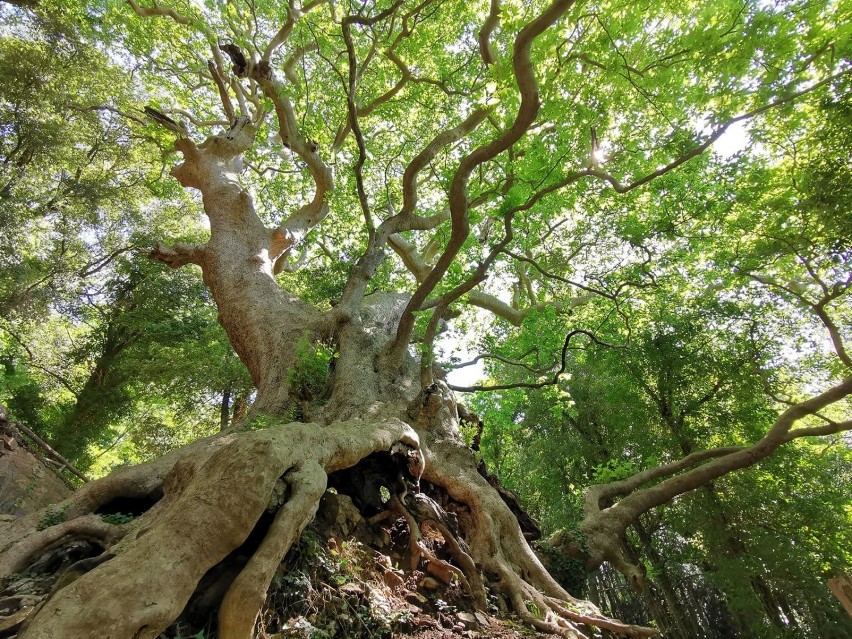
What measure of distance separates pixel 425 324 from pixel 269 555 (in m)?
4.95

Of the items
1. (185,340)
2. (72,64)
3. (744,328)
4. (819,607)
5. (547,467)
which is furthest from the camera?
(547,467)

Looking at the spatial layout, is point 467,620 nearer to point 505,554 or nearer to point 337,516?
point 505,554

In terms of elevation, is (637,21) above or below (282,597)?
above

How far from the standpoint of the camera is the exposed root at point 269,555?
1.81 meters

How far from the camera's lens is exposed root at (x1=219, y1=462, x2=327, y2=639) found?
1.81 m

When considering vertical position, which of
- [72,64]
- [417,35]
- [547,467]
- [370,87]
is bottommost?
[547,467]

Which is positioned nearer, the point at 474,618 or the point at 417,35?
the point at 474,618

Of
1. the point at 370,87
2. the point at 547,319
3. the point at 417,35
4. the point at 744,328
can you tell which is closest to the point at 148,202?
the point at 370,87

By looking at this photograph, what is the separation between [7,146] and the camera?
9414mm

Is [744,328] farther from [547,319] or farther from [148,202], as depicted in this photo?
[148,202]

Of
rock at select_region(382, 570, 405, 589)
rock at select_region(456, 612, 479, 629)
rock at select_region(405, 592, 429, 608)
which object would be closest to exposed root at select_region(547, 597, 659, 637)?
rock at select_region(456, 612, 479, 629)

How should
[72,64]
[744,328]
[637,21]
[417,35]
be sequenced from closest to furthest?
[637,21], [417,35], [744,328], [72,64]

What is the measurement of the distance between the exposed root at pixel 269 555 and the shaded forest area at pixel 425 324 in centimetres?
2

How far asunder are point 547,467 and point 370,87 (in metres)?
9.79
